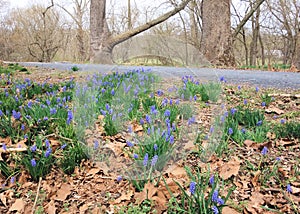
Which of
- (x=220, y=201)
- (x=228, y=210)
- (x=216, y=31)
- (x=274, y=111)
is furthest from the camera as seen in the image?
(x=216, y=31)

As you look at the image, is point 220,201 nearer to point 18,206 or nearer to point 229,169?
point 229,169

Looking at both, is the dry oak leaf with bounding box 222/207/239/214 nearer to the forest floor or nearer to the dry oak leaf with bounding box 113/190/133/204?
the forest floor

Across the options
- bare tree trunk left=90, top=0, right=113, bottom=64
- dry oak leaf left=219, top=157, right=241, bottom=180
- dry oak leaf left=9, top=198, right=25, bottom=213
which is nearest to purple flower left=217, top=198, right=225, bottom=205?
dry oak leaf left=219, top=157, right=241, bottom=180

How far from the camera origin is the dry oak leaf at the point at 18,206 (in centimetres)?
188

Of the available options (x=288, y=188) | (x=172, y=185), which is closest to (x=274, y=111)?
(x=288, y=188)

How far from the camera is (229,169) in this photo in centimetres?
212

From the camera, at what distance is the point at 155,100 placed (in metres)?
2.71

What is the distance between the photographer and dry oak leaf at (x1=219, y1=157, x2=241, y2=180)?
2055 millimetres

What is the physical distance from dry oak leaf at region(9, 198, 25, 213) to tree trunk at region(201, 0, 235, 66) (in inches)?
332

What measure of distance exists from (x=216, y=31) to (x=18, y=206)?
8.99m

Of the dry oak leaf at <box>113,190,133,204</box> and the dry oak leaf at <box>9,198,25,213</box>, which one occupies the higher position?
the dry oak leaf at <box>113,190,133,204</box>

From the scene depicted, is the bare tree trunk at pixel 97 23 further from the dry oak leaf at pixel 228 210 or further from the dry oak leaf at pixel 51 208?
the dry oak leaf at pixel 228 210

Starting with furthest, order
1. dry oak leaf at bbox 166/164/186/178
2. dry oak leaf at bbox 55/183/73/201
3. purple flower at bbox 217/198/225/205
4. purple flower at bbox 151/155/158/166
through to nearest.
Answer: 1. dry oak leaf at bbox 166/164/186/178
2. dry oak leaf at bbox 55/183/73/201
3. purple flower at bbox 151/155/158/166
4. purple flower at bbox 217/198/225/205

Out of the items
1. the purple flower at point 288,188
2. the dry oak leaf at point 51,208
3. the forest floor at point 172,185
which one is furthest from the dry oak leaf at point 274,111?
the dry oak leaf at point 51,208
